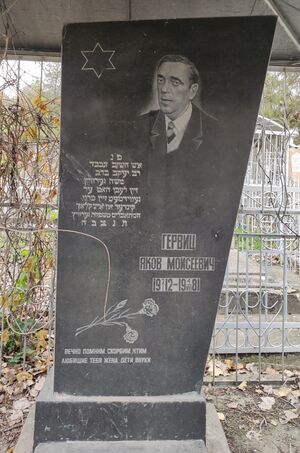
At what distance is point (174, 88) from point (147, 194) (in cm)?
66

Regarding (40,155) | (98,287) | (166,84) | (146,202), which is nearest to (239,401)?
(98,287)

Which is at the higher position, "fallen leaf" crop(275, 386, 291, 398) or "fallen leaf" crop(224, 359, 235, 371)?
"fallen leaf" crop(224, 359, 235, 371)

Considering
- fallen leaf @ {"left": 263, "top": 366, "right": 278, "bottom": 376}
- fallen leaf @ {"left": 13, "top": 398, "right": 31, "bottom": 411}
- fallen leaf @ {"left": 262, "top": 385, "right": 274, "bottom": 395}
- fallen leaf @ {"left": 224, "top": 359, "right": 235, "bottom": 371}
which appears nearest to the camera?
fallen leaf @ {"left": 13, "top": 398, "right": 31, "bottom": 411}

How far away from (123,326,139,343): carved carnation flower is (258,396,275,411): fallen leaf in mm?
1472

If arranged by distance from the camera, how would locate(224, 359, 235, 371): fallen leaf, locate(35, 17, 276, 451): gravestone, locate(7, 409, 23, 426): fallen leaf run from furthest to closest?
locate(224, 359, 235, 371): fallen leaf < locate(7, 409, 23, 426): fallen leaf < locate(35, 17, 276, 451): gravestone

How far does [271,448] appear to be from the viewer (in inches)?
97.9

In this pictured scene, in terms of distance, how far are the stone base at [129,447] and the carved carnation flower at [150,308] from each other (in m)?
0.72

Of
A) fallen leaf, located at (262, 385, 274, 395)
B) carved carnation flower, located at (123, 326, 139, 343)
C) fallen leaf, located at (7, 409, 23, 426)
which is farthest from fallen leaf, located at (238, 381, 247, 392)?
fallen leaf, located at (7, 409, 23, 426)

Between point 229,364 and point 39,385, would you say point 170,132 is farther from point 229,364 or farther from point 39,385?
point 229,364

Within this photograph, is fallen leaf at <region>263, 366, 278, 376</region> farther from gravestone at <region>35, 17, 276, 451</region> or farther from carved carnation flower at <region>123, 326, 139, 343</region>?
carved carnation flower at <region>123, 326, 139, 343</region>

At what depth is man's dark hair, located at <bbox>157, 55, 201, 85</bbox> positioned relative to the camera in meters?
2.21

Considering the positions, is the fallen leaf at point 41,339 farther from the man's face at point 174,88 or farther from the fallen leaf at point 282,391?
the man's face at point 174,88

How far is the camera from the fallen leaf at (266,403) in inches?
117

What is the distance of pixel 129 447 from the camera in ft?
6.82
